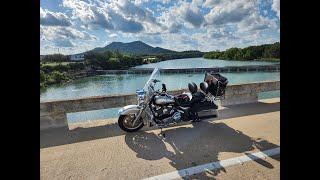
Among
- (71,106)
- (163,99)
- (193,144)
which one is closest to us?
(193,144)

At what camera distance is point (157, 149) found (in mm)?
4812

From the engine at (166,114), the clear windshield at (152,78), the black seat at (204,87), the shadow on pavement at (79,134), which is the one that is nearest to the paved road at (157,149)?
the shadow on pavement at (79,134)

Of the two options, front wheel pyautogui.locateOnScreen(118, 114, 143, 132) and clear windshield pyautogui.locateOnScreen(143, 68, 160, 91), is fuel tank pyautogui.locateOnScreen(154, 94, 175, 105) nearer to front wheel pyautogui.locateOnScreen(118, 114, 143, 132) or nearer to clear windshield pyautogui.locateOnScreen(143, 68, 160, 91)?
clear windshield pyautogui.locateOnScreen(143, 68, 160, 91)

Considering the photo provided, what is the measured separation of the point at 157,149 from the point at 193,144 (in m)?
0.69

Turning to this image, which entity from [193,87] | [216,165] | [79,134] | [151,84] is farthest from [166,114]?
[216,165]

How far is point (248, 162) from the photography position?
4.21 metres

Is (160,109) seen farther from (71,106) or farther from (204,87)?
(71,106)

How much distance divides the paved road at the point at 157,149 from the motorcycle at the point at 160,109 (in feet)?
0.73

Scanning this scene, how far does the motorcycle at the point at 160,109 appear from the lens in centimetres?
563

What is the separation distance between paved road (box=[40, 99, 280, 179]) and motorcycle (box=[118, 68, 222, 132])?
0.73 feet
